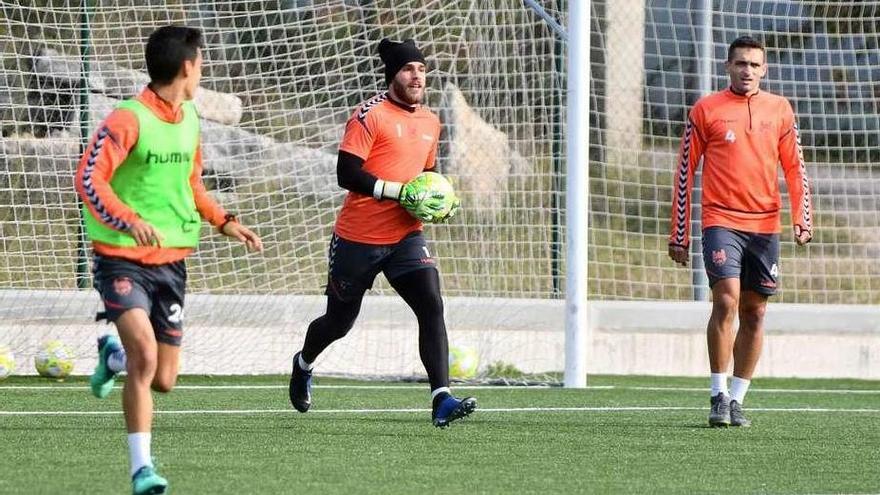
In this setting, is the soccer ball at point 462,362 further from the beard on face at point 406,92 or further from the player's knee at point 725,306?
the beard on face at point 406,92

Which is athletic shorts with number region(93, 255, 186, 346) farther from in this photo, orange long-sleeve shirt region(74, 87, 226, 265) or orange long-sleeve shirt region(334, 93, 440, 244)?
orange long-sleeve shirt region(334, 93, 440, 244)

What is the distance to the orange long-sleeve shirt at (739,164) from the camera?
29.3ft

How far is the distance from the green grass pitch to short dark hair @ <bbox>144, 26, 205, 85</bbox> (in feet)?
5.05

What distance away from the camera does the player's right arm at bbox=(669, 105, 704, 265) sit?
29.5 ft

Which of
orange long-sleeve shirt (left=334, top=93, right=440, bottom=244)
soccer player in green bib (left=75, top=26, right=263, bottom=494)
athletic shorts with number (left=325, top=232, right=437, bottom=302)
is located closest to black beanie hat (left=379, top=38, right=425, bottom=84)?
orange long-sleeve shirt (left=334, top=93, right=440, bottom=244)

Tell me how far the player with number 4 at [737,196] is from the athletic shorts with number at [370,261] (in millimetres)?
1466

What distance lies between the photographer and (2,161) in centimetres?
1219

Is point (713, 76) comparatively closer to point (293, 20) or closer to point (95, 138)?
point (293, 20)

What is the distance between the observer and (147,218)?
602 cm

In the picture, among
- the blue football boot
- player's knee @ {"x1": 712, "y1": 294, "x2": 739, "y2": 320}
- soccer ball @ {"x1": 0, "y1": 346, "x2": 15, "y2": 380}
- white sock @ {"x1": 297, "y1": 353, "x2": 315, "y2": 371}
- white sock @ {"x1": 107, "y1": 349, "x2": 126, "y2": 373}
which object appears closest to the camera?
white sock @ {"x1": 107, "y1": 349, "x2": 126, "y2": 373}

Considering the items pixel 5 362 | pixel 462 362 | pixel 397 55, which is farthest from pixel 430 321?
pixel 5 362

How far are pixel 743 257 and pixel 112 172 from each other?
4.21 metres

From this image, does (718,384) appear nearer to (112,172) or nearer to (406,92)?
(406,92)

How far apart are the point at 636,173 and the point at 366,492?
8605 millimetres
